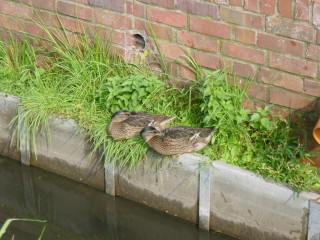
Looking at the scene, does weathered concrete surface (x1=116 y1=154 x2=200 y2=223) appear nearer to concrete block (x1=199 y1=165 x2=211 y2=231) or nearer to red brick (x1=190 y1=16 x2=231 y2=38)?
concrete block (x1=199 y1=165 x2=211 y2=231)

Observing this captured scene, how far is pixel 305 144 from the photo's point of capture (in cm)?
654

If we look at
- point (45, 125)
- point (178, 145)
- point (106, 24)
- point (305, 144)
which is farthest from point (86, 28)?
point (305, 144)

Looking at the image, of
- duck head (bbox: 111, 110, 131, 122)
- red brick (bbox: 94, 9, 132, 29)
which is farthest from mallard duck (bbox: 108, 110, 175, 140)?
red brick (bbox: 94, 9, 132, 29)

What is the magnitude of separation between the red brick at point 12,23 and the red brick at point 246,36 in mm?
2644

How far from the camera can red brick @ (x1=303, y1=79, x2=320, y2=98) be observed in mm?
6312

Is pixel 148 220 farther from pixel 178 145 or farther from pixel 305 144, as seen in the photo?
pixel 305 144

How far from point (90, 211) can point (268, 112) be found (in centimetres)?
186

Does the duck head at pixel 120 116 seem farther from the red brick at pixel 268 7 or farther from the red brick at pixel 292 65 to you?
the red brick at pixel 268 7

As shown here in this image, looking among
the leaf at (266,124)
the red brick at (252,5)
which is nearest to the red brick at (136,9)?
the red brick at (252,5)

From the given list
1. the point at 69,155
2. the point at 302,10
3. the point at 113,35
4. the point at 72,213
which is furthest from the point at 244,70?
the point at 72,213

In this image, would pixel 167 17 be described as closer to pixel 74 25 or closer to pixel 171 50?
pixel 171 50

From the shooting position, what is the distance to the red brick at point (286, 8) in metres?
6.20

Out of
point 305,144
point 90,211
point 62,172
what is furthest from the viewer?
point 62,172

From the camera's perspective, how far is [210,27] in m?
6.78
